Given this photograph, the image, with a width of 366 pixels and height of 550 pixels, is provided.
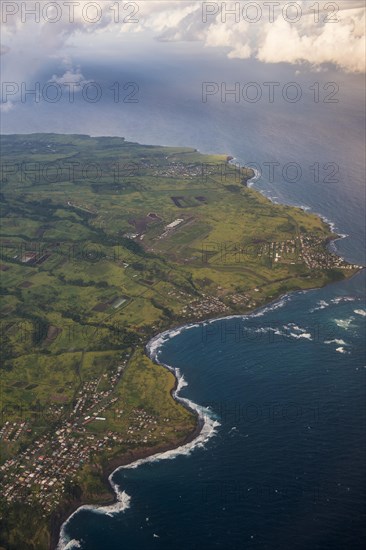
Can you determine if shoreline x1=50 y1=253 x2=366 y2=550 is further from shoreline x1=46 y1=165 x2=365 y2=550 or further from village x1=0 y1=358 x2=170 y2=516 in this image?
village x1=0 y1=358 x2=170 y2=516

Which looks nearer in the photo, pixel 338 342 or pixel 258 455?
pixel 258 455

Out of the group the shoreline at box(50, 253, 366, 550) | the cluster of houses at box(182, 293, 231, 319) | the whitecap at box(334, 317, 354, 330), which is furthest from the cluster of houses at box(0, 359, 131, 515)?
the whitecap at box(334, 317, 354, 330)

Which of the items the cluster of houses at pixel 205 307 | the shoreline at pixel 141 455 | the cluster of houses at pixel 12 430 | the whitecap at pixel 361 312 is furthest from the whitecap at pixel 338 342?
the cluster of houses at pixel 12 430

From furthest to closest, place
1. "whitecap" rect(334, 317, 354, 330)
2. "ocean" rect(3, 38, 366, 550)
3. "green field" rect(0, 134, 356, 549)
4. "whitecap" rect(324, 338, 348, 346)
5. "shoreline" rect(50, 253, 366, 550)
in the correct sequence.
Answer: "whitecap" rect(334, 317, 354, 330), "whitecap" rect(324, 338, 348, 346), "green field" rect(0, 134, 356, 549), "shoreline" rect(50, 253, 366, 550), "ocean" rect(3, 38, 366, 550)

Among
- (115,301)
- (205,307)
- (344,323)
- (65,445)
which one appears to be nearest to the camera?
(65,445)

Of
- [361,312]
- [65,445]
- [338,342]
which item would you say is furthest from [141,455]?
[361,312]

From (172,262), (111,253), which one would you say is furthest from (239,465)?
(111,253)

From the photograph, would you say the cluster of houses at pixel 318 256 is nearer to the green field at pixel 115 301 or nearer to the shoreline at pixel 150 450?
the green field at pixel 115 301

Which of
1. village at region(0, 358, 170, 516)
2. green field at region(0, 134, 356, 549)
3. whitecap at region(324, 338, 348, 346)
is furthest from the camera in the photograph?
whitecap at region(324, 338, 348, 346)

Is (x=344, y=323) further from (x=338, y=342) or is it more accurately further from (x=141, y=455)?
(x=141, y=455)

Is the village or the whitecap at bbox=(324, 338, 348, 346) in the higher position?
the whitecap at bbox=(324, 338, 348, 346)

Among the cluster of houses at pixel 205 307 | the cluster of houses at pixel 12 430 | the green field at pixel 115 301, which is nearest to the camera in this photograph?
the cluster of houses at pixel 12 430
